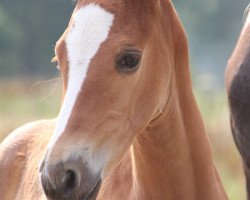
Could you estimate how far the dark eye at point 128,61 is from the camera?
4207mm

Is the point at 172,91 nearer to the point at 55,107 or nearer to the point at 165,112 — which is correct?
the point at 165,112

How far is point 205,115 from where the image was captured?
44.3ft

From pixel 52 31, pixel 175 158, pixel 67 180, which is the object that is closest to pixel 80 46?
pixel 67 180

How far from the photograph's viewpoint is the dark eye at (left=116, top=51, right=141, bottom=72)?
13.8 ft

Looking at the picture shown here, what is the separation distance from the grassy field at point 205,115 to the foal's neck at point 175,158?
0.63 meters

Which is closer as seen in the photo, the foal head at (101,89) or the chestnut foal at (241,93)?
the foal head at (101,89)

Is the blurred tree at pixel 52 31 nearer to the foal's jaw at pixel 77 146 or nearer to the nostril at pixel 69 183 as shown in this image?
the foal's jaw at pixel 77 146

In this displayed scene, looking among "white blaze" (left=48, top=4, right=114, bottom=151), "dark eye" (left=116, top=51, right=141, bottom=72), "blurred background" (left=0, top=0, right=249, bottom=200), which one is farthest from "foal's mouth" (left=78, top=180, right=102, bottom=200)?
"blurred background" (left=0, top=0, right=249, bottom=200)

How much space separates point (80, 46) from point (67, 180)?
Result: 0.69 metres

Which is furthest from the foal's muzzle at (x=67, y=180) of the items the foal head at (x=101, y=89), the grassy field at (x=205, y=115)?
the grassy field at (x=205, y=115)

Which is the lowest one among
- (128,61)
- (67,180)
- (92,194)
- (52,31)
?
(92,194)

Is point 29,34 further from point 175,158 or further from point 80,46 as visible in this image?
point 80,46

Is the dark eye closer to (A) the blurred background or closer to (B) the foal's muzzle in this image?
(B) the foal's muzzle

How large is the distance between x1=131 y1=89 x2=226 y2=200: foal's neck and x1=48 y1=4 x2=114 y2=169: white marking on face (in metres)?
0.72
